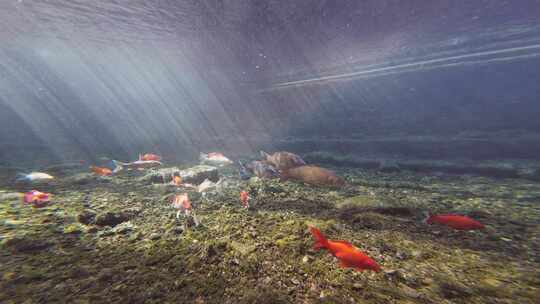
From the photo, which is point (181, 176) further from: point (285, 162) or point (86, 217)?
point (285, 162)

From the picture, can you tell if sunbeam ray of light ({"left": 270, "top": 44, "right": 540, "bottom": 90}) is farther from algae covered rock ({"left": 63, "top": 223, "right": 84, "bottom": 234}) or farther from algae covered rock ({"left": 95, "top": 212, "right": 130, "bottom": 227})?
algae covered rock ({"left": 63, "top": 223, "right": 84, "bottom": 234})

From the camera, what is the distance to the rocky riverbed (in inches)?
69.8

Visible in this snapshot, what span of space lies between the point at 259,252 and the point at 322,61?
12.9 metres

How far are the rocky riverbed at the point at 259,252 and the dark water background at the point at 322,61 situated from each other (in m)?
7.29

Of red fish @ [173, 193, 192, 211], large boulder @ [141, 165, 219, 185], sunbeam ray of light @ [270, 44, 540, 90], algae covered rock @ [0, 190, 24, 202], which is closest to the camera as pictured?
red fish @ [173, 193, 192, 211]

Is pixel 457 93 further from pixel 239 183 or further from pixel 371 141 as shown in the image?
pixel 239 183

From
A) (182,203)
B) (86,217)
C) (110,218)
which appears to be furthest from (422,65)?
(86,217)

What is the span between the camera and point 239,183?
248 inches

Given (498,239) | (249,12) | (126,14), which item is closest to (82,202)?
(498,239)

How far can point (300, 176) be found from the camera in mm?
5328

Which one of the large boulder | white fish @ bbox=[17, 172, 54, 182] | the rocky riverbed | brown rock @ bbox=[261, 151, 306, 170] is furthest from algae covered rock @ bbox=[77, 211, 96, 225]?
brown rock @ bbox=[261, 151, 306, 170]

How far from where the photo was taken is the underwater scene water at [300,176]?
196cm

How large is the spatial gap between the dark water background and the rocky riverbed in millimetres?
7291

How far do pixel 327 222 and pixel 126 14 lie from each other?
588 inches
